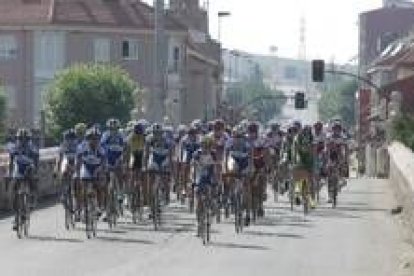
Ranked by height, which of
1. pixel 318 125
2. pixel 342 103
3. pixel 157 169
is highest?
pixel 318 125

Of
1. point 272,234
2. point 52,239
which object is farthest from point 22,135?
point 272,234

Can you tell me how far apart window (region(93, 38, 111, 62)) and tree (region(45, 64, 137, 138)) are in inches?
618

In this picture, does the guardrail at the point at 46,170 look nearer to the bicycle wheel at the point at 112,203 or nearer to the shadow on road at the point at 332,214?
the bicycle wheel at the point at 112,203

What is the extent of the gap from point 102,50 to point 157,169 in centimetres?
5316

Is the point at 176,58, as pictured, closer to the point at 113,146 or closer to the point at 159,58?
the point at 159,58

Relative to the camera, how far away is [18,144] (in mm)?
21578

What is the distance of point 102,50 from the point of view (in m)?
76.4

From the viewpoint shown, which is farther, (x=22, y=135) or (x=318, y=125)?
(x=318, y=125)

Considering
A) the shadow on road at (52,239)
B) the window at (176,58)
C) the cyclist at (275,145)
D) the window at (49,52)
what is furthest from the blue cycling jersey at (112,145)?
the window at (176,58)

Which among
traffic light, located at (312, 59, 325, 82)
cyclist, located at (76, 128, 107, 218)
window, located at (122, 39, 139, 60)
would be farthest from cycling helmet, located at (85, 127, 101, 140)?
window, located at (122, 39, 139, 60)

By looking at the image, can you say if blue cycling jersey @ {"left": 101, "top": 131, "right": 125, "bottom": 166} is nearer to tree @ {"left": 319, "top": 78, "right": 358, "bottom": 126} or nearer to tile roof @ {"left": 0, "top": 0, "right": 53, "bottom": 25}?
tile roof @ {"left": 0, "top": 0, "right": 53, "bottom": 25}

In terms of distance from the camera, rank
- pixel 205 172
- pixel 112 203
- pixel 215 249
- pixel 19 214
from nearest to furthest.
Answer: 1. pixel 215 249
2. pixel 205 172
3. pixel 19 214
4. pixel 112 203

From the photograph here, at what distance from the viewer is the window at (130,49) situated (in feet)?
254

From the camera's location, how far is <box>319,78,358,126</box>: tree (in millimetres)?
171125
